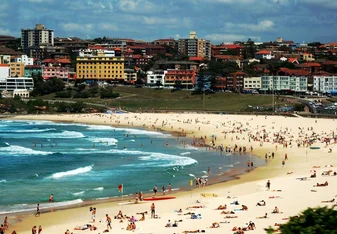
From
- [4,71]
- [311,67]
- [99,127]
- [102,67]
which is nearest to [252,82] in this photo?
[311,67]

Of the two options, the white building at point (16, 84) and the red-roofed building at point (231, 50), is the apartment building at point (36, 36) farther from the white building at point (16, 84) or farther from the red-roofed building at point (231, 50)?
the white building at point (16, 84)

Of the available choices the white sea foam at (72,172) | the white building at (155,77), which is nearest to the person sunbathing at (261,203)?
the white sea foam at (72,172)

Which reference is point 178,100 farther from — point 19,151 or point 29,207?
point 29,207

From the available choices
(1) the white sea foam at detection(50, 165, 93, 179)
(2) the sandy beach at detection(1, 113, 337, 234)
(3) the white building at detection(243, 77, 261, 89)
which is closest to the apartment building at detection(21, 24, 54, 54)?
(3) the white building at detection(243, 77, 261, 89)

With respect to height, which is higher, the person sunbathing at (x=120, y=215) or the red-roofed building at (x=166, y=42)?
the red-roofed building at (x=166, y=42)

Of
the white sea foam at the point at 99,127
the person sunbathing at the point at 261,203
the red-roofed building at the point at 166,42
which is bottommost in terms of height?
the person sunbathing at the point at 261,203

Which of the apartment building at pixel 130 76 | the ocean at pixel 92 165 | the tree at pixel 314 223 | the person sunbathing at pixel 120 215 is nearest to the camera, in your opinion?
the tree at pixel 314 223

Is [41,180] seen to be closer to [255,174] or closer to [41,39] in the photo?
[255,174]

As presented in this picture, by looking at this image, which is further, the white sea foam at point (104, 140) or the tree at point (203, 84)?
the tree at point (203, 84)
